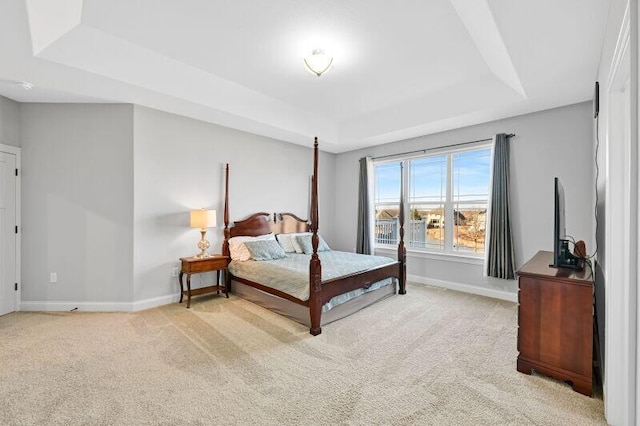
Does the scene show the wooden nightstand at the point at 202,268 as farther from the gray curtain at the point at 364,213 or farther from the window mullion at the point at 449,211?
the window mullion at the point at 449,211

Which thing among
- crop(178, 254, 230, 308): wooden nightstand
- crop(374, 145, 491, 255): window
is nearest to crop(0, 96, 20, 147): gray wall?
crop(178, 254, 230, 308): wooden nightstand

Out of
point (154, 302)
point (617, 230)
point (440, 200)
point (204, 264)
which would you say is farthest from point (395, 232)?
point (154, 302)

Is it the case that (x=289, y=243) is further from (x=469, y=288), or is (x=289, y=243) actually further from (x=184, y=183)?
(x=469, y=288)

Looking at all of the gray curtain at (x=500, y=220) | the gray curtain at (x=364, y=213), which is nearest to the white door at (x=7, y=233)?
the gray curtain at (x=364, y=213)

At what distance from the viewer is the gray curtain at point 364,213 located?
18.7 feet

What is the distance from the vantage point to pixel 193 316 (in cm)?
350

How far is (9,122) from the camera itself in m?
3.46

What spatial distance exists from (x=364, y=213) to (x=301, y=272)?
2.69 metres

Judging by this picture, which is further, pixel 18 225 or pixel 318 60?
pixel 18 225

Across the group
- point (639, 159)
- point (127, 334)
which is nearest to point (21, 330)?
point (127, 334)

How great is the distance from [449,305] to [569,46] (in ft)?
10.0

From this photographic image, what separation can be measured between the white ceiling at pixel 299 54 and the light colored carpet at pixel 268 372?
2649 millimetres

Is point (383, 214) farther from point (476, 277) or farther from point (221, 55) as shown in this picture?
point (221, 55)

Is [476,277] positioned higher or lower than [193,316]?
higher
